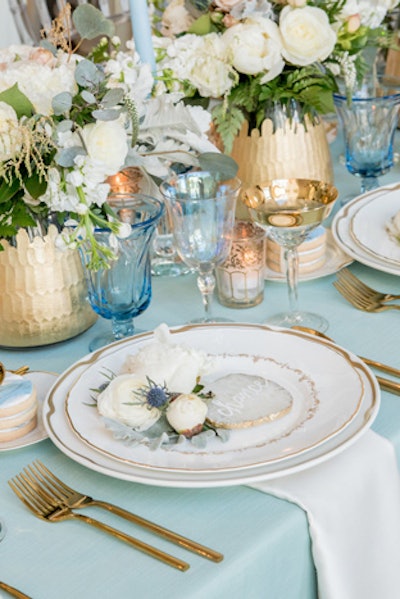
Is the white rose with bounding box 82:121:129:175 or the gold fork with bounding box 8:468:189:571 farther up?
the white rose with bounding box 82:121:129:175

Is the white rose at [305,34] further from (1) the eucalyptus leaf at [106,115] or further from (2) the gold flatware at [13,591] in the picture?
(2) the gold flatware at [13,591]

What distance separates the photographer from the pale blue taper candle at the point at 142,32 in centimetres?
125

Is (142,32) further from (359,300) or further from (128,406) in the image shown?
(128,406)

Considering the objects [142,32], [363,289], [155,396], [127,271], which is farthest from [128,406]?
[142,32]

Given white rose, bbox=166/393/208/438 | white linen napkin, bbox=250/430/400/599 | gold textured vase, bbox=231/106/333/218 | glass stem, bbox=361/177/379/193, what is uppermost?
gold textured vase, bbox=231/106/333/218

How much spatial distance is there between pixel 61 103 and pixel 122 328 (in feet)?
1.05

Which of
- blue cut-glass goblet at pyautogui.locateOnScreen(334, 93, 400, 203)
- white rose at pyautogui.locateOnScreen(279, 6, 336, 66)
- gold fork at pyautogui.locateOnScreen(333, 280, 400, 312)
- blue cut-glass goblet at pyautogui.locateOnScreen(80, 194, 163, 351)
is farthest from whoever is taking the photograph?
blue cut-glass goblet at pyautogui.locateOnScreen(334, 93, 400, 203)

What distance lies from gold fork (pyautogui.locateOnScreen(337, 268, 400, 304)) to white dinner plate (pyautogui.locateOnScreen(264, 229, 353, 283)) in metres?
0.01

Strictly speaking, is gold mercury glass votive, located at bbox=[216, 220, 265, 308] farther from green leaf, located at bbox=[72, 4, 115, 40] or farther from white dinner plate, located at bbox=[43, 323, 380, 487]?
green leaf, located at bbox=[72, 4, 115, 40]

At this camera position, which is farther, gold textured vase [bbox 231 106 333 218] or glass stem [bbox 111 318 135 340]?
gold textured vase [bbox 231 106 333 218]

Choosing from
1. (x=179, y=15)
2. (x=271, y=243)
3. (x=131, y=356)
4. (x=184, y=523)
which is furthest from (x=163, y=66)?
(x=184, y=523)

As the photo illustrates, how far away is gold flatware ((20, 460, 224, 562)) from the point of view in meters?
0.78

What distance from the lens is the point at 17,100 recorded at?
101 centimetres

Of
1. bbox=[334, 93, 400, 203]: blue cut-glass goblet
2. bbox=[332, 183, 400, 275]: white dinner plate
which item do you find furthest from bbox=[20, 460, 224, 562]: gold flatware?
bbox=[334, 93, 400, 203]: blue cut-glass goblet
